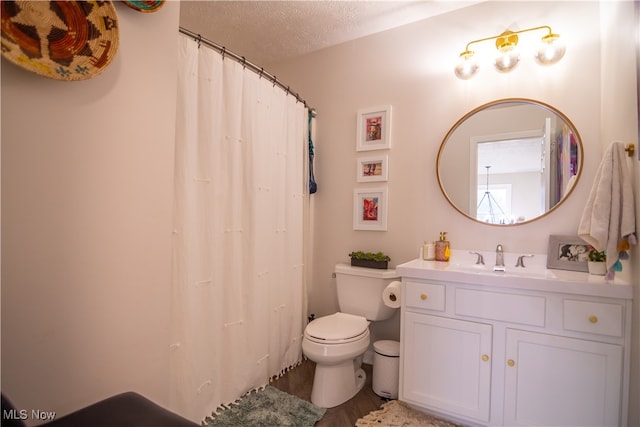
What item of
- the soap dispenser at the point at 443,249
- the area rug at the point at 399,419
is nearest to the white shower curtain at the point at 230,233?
the area rug at the point at 399,419

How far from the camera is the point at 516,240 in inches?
75.9

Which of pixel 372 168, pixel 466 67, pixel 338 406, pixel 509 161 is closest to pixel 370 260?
pixel 372 168

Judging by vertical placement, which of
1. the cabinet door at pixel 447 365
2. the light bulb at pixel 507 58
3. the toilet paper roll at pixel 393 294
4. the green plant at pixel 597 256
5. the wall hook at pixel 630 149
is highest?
the light bulb at pixel 507 58

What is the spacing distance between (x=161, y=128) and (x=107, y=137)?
0.20 metres

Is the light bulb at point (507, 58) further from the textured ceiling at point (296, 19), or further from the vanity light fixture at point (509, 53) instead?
the textured ceiling at point (296, 19)

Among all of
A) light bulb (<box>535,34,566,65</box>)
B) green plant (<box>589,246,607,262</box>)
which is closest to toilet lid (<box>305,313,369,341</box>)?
green plant (<box>589,246,607,262</box>)

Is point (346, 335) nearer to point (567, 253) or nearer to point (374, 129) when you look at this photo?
point (567, 253)

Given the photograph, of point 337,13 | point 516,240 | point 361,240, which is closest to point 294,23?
point 337,13

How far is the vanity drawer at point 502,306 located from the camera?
148 cm

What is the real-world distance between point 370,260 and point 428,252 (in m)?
0.41

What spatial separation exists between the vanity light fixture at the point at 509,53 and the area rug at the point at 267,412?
2.30 metres

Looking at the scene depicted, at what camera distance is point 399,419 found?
5.71ft

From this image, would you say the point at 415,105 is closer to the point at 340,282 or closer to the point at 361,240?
the point at 361,240

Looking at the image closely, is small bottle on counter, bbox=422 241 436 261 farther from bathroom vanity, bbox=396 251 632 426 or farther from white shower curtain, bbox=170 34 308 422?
white shower curtain, bbox=170 34 308 422
